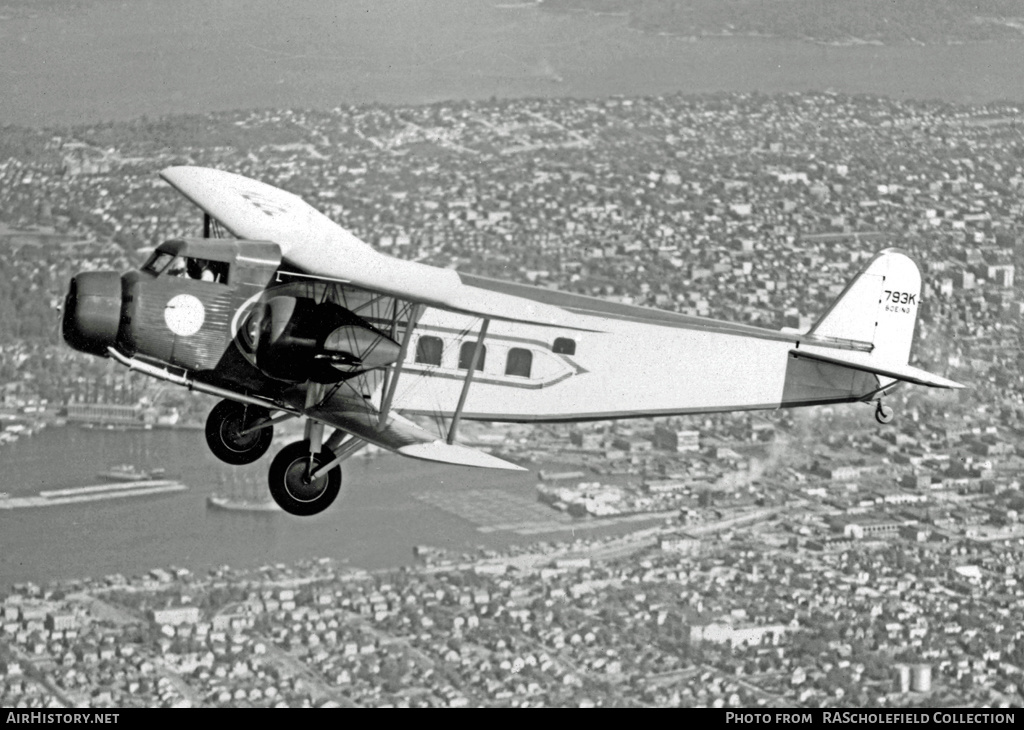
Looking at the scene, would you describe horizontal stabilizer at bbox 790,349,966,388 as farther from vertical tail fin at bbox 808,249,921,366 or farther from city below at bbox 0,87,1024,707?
city below at bbox 0,87,1024,707

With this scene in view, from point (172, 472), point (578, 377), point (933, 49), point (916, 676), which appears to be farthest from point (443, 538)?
point (933, 49)

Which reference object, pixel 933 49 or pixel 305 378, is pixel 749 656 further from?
pixel 933 49

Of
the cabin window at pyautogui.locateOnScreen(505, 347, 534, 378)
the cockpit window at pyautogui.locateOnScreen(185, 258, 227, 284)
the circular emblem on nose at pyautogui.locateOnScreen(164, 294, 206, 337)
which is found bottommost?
the cabin window at pyautogui.locateOnScreen(505, 347, 534, 378)

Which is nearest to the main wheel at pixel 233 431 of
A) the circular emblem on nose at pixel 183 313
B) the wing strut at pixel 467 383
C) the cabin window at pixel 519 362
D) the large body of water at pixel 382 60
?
the circular emblem on nose at pixel 183 313

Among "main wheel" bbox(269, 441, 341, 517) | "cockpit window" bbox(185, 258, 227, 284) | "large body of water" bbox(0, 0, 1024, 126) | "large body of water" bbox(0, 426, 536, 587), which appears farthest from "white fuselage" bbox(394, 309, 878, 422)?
"large body of water" bbox(0, 0, 1024, 126)

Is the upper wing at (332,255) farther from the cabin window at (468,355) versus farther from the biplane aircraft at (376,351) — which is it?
the cabin window at (468,355)

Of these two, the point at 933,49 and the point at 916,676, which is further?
the point at 933,49

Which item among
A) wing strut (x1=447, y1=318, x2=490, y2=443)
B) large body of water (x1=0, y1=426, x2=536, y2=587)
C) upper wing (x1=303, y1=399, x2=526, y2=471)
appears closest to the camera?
upper wing (x1=303, y1=399, x2=526, y2=471)
